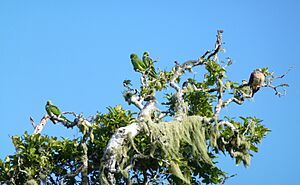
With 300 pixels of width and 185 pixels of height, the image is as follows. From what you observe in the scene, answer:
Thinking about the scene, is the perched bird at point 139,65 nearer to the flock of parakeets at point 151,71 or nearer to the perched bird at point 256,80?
the flock of parakeets at point 151,71

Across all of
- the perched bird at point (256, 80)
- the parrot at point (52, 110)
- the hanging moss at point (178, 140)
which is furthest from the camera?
the perched bird at point (256, 80)

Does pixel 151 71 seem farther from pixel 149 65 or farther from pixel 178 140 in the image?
pixel 178 140

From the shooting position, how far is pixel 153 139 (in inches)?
326

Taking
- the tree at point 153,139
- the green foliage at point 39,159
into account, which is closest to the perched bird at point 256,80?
the tree at point 153,139

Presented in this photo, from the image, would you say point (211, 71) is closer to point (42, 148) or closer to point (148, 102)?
point (148, 102)

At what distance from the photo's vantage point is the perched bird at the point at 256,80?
30.3 feet

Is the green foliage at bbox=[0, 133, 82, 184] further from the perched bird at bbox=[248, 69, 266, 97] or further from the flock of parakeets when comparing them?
the perched bird at bbox=[248, 69, 266, 97]

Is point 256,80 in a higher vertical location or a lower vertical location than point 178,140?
higher

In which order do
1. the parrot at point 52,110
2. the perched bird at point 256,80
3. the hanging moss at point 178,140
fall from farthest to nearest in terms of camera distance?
the perched bird at point 256,80 < the parrot at point 52,110 < the hanging moss at point 178,140

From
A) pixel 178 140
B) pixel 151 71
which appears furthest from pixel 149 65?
pixel 178 140

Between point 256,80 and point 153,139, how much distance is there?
2.09 meters

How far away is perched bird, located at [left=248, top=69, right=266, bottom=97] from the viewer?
9.23m

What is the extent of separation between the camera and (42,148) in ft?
28.4

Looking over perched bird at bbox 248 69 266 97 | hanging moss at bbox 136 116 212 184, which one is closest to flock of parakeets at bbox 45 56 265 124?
perched bird at bbox 248 69 266 97
